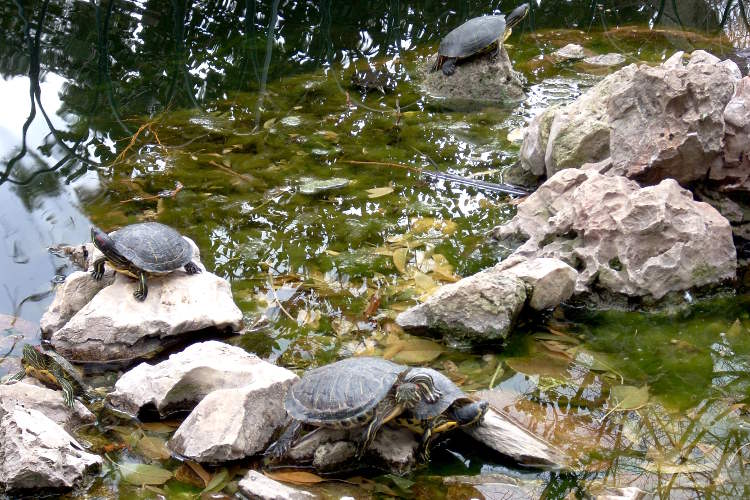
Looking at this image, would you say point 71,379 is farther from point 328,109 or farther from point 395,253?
point 328,109

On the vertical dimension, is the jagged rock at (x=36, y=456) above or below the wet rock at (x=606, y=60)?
below

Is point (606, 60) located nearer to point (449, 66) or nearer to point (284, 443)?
point (449, 66)

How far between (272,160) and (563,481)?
166 inches

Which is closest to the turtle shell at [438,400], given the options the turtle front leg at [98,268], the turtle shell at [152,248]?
the turtle shell at [152,248]

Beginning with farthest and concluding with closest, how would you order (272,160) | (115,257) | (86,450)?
(272,160) < (115,257) < (86,450)

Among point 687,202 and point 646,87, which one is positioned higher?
point 646,87

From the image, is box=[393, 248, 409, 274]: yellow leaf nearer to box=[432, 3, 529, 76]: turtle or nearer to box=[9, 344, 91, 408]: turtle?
box=[9, 344, 91, 408]: turtle

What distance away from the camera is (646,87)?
201 inches

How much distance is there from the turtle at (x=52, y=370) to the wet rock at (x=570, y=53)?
23.1 ft

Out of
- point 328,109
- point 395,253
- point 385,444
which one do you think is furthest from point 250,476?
point 328,109

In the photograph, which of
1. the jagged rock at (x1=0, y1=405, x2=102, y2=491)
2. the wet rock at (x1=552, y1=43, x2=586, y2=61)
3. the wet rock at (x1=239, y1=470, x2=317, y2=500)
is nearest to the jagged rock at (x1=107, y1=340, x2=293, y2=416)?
the jagged rock at (x1=0, y1=405, x2=102, y2=491)

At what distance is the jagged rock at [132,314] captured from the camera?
4.27m

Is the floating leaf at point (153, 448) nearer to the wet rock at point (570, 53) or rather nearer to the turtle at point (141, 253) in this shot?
the turtle at point (141, 253)

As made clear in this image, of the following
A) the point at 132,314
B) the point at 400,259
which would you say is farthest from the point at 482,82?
the point at 132,314
